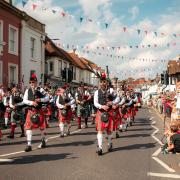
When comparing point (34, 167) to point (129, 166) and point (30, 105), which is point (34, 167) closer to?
point (129, 166)

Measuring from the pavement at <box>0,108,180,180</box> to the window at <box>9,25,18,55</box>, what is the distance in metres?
15.9

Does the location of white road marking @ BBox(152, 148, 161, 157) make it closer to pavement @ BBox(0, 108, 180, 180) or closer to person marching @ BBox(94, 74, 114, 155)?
pavement @ BBox(0, 108, 180, 180)

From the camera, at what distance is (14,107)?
14062 millimetres

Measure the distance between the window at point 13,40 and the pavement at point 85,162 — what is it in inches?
626

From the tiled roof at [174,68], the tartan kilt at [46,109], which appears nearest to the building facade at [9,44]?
the tartan kilt at [46,109]

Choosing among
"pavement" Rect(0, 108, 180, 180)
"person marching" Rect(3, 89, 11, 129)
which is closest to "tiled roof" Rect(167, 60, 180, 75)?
"person marching" Rect(3, 89, 11, 129)

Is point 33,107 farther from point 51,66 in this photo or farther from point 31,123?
point 51,66

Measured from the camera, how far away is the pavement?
7711mm

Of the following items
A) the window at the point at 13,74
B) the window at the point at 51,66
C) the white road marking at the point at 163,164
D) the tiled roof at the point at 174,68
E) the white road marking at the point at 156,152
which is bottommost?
the white road marking at the point at 163,164

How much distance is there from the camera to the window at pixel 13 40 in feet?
91.0

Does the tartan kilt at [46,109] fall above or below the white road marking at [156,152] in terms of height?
above

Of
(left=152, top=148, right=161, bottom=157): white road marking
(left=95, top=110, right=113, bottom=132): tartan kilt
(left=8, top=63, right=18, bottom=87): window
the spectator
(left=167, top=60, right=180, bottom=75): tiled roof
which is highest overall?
(left=167, top=60, right=180, bottom=75): tiled roof

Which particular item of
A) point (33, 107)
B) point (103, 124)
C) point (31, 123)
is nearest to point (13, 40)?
point (33, 107)

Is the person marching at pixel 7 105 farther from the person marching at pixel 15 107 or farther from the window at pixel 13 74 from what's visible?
the window at pixel 13 74
